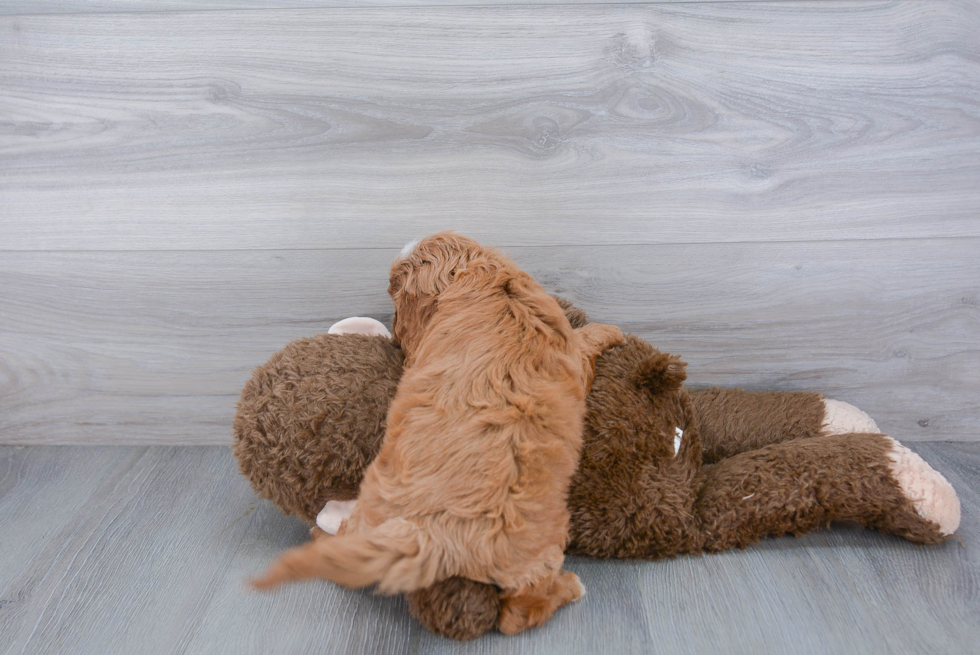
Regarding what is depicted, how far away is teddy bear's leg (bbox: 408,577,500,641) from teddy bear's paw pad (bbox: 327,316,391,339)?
14.8 inches

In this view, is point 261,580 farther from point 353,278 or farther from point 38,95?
point 38,95

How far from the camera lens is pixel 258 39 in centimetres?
91

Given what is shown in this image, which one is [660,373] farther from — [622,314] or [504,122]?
[504,122]

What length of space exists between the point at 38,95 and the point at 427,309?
2.31 feet

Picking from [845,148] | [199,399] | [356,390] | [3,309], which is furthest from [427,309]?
[3,309]

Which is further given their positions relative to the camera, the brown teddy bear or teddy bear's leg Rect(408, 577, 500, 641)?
the brown teddy bear

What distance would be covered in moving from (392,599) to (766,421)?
0.59 metres

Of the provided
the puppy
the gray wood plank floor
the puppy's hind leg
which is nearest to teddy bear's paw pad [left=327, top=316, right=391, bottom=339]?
the puppy

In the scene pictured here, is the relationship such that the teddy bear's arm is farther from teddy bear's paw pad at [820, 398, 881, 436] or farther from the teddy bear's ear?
the teddy bear's ear

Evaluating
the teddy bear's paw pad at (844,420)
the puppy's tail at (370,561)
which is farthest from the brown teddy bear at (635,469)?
the puppy's tail at (370,561)

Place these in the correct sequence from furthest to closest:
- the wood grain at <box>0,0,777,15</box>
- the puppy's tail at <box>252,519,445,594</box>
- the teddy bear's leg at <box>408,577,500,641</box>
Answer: the wood grain at <box>0,0,777,15</box>
the teddy bear's leg at <box>408,577,500,641</box>
the puppy's tail at <box>252,519,445,594</box>

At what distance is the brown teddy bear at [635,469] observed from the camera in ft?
2.54

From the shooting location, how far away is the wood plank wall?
902 millimetres

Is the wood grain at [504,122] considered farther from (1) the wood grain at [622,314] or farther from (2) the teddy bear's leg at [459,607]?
(2) the teddy bear's leg at [459,607]
